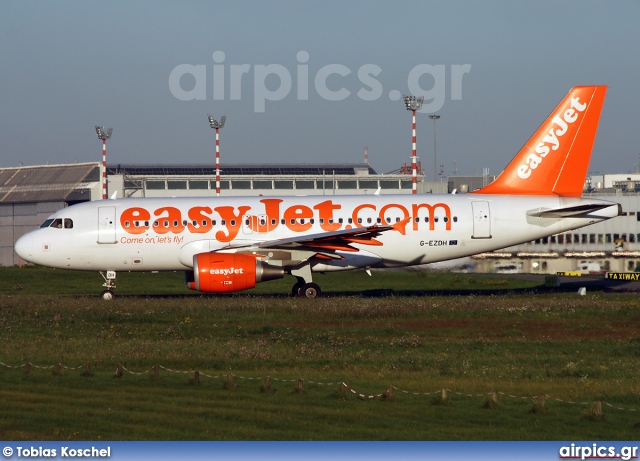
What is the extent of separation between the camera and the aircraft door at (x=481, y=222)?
118ft

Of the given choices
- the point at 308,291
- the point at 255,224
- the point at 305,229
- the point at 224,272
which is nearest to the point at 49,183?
the point at 255,224

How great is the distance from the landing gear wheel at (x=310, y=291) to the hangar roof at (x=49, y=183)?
56078mm

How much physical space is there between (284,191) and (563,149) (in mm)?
58637

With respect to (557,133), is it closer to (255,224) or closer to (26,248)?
(255,224)

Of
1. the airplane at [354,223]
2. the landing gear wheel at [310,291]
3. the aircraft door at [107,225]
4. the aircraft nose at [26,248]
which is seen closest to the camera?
the landing gear wheel at [310,291]

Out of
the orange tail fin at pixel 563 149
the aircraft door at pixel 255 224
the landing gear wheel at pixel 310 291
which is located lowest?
the landing gear wheel at pixel 310 291

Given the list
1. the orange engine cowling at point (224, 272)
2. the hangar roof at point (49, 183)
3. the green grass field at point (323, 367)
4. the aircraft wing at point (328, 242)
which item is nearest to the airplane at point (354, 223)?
the aircraft wing at point (328, 242)

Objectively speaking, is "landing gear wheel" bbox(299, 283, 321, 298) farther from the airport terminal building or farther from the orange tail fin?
the airport terminal building

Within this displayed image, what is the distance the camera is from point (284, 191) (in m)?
93.8

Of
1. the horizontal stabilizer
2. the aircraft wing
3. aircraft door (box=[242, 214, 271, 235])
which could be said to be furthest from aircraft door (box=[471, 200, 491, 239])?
aircraft door (box=[242, 214, 271, 235])

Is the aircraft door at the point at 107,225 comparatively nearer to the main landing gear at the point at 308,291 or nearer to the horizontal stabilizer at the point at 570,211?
the main landing gear at the point at 308,291

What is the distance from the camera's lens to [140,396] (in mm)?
16094

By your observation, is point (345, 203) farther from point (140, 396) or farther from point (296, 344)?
point (140, 396)

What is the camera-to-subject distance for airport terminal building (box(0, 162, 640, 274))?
6412 centimetres
